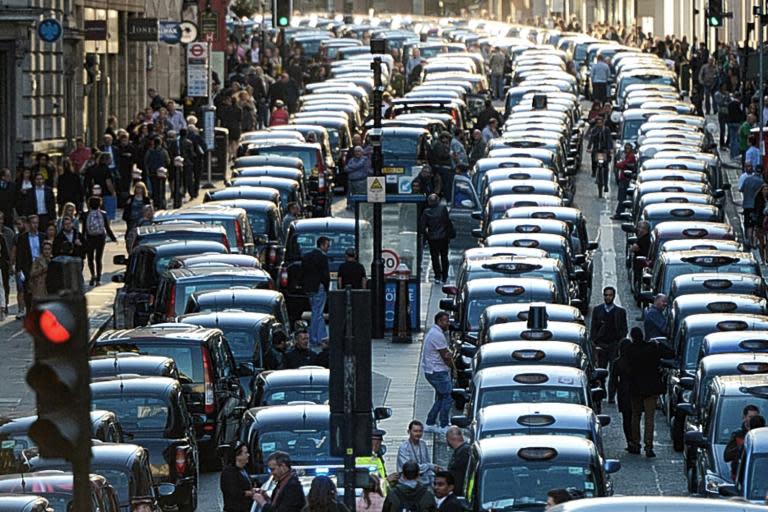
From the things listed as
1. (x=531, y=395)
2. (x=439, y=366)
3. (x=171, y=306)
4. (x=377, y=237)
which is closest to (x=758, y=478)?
(x=531, y=395)

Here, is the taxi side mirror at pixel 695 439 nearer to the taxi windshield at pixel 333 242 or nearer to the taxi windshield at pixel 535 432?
the taxi windshield at pixel 535 432

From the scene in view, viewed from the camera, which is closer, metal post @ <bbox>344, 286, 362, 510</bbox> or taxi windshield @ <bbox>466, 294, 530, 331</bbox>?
metal post @ <bbox>344, 286, 362, 510</bbox>

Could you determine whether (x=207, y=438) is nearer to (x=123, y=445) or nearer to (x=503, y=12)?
(x=123, y=445)

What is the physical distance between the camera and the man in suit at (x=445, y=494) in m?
18.6

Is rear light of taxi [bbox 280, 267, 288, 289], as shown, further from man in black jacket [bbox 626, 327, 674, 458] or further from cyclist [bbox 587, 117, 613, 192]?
cyclist [bbox 587, 117, 613, 192]

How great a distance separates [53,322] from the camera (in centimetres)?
953

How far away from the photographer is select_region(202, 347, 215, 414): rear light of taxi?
24.4m

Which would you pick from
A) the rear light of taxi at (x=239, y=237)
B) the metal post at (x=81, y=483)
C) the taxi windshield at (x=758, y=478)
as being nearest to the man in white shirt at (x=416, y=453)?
the taxi windshield at (x=758, y=478)

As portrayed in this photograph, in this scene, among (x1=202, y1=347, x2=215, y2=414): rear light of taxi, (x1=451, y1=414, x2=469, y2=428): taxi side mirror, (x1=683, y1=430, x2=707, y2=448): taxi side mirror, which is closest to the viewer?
(x1=683, y1=430, x2=707, y2=448): taxi side mirror

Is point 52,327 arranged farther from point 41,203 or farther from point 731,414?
point 41,203

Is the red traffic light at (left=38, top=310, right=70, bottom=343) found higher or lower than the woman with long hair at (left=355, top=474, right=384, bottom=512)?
higher

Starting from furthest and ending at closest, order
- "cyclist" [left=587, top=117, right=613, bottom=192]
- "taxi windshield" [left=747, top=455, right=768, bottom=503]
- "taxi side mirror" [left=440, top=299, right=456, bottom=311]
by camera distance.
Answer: "cyclist" [left=587, top=117, right=613, bottom=192] → "taxi side mirror" [left=440, top=299, right=456, bottom=311] → "taxi windshield" [left=747, top=455, right=768, bottom=503]

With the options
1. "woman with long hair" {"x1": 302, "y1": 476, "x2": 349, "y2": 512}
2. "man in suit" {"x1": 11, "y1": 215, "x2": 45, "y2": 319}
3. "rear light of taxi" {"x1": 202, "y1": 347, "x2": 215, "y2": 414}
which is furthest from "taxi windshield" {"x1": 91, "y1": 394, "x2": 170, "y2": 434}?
"man in suit" {"x1": 11, "y1": 215, "x2": 45, "y2": 319}

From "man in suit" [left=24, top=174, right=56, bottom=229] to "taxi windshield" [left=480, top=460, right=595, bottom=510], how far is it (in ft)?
65.2
